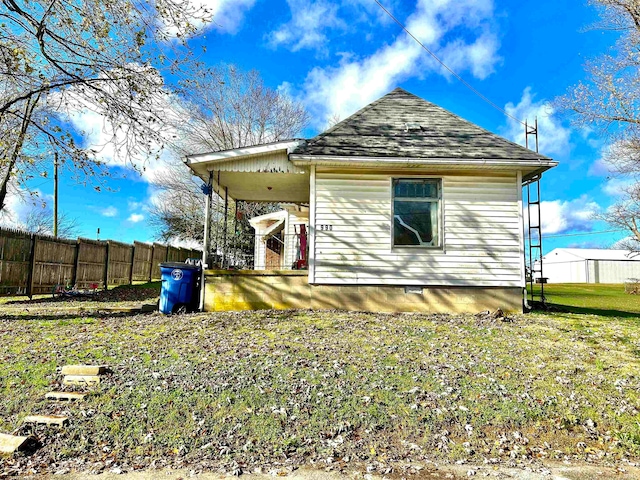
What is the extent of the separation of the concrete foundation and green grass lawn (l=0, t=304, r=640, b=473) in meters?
1.84

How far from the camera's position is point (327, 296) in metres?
8.64

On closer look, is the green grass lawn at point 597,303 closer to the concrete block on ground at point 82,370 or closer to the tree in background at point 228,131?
the concrete block on ground at point 82,370

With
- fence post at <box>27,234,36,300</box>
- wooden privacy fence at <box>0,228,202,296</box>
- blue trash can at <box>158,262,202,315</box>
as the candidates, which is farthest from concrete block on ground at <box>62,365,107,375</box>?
fence post at <box>27,234,36,300</box>

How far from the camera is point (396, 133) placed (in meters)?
9.62

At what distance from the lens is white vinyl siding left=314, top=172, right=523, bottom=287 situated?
867 cm

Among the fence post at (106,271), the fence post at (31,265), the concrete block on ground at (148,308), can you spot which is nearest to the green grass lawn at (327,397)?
the concrete block on ground at (148,308)

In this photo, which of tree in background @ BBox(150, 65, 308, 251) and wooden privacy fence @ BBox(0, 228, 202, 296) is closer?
wooden privacy fence @ BBox(0, 228, 202, 296)

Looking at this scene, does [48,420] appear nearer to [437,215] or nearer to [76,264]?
[437,215]

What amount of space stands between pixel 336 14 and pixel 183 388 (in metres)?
8.83

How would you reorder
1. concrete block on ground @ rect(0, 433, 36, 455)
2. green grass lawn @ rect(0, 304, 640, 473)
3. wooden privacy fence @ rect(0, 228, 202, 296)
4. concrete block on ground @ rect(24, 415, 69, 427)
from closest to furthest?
concrete block on ground @ rect(0, 433, 36, 455), green grass lawn @ rect(0, 304, 640, 473), concrete block on ground @ rect(24, 415, 69, 427), wooden privacy fence @ rect(0, 228, 202, 296)

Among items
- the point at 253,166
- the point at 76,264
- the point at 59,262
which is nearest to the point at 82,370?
the point at 253,166

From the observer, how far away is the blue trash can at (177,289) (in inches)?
332

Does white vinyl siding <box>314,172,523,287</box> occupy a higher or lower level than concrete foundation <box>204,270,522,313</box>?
higher

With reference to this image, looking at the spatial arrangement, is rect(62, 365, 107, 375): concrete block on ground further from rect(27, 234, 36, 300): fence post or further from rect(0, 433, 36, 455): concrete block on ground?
rect(27, 234, 36, 300): fence post
